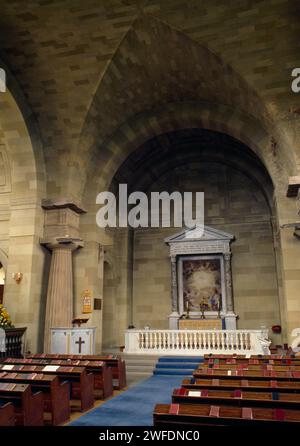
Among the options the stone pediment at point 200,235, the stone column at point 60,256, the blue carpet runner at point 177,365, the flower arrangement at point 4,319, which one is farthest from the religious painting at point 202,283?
the flower arrangement at point 4,319

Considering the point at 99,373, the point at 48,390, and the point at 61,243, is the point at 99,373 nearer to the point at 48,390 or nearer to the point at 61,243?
the point at 48,390

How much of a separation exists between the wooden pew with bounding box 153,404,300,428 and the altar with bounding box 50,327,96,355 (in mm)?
7601

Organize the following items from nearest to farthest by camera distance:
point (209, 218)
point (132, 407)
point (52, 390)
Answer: point (52, 390), point (132, 407), point (209, 218)

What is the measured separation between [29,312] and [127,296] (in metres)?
5.49

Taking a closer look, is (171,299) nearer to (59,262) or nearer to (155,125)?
(59,262)

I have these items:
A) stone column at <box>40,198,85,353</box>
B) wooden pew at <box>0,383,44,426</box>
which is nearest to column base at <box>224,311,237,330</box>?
stone column at <box>40,198,85,353</box>

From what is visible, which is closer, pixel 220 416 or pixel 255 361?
pixel 220 416

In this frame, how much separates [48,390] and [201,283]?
11044 millimetres

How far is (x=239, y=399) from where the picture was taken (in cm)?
371

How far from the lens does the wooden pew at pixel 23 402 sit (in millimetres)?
4523

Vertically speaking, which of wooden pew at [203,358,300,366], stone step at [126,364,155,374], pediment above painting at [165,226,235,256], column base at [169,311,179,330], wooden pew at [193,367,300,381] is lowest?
stone step at [126,364,155,374]

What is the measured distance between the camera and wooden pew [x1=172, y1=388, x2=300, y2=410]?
3.66 metres

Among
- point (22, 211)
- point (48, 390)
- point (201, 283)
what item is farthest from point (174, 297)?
point (48, 390)

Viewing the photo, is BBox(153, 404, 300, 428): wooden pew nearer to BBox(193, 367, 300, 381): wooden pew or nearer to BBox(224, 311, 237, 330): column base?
BBox(193, 367, 300, 381): wooden pew
